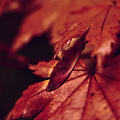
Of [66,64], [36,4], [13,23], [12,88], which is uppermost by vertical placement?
[13,23]

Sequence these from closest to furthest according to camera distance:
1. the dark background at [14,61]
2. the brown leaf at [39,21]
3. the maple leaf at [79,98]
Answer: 1. the maple leaf at [79,98]
2. the dark background at [14,61]
3. the brown leaf at [39,21]

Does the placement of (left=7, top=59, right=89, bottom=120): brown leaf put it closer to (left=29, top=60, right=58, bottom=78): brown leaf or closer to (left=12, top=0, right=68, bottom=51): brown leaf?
(left=29, top=60, right=58, bottom=78): brown leaf

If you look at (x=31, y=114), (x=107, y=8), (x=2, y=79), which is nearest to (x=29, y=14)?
(x=2, y=79)

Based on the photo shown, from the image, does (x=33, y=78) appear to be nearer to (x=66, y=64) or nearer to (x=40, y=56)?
(x=40, y=56)

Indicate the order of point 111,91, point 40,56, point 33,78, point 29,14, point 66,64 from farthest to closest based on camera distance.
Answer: point 29,14 < point 40,56 < point 33,78 < point 66,64 < point 111,91

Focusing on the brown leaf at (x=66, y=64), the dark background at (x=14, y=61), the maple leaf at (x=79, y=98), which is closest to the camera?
the maple leaf at (x=79, y=98)

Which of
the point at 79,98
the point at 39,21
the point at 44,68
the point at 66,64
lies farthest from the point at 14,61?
the point at 79,98

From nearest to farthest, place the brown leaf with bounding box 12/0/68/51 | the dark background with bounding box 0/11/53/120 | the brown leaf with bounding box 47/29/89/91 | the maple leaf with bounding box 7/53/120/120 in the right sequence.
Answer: the maple leaf with bounding box 7/53/120/120
the brown leaf with bounding box 47/29/89/91
the dark background with bounding box 0/11/53/120
the brown leaf with bounding box 12/0/68/51

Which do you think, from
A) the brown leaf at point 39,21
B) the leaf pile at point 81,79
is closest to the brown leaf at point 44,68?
the leaf pile at point 81,79

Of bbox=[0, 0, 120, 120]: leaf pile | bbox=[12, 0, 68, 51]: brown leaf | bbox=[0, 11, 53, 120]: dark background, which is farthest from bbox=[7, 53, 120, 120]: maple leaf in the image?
bbox=[12, 0, 68, 51]: brown leaf

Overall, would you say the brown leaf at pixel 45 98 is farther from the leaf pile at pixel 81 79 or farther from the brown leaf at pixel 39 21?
the brown leaf at pixel 39 21

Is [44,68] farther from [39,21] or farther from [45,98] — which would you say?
[39,21]
